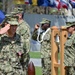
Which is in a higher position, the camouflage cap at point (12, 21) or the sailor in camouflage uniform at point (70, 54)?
the camouflage cap at point (12, 21)

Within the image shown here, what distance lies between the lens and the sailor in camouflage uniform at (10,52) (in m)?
8.49

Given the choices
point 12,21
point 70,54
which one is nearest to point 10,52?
point 12,21

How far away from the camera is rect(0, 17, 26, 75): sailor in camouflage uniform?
27.9 ft

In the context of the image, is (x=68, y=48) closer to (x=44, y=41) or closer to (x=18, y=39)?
(x=18, y=39)

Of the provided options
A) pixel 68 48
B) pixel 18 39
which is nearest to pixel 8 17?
Result: pixel 18 39

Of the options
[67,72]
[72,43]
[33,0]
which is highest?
[33,0]

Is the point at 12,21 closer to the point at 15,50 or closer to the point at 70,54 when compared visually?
the point at 15,50

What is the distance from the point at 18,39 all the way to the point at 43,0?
70.2 feet

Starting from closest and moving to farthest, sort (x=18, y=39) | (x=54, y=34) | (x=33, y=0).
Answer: (x=18, y=39)
(x=54, y=34)
(x=33, y=0)

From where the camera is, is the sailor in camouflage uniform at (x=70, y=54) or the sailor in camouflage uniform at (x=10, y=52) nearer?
the sailor in camouflage uniform at (x=10, y=52)

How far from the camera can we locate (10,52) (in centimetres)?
852

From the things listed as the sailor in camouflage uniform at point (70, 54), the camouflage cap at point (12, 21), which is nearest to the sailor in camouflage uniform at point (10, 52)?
the camouflage cap at point (12, 21)

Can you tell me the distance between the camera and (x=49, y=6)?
30.8 meters

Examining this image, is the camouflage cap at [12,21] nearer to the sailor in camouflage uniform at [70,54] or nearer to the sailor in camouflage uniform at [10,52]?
the sailor in camouflage uniform at [10,52]
